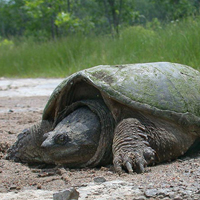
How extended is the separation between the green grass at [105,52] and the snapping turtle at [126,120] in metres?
3.28

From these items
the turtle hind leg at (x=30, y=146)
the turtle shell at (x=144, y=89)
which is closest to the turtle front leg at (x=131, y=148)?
the turtle shell at (x=144, y=89)

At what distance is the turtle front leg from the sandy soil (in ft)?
0.19

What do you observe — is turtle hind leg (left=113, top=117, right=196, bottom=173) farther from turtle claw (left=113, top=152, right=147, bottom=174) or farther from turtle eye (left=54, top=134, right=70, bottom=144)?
turtle eye (left=54, top=134, right=70, bottom=144)

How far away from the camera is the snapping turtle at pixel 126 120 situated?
2.06m

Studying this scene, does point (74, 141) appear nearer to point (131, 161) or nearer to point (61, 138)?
point (61, 138)

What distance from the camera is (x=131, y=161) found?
188cm

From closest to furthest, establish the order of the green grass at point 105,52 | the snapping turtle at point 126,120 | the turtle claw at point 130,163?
the turtle claw at point 130,163
the snapping turtle at point 126,120
the green grass at point 105,52

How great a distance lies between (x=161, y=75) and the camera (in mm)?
2295

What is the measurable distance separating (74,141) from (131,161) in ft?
Result: 1.30

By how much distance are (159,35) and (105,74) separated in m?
5.29

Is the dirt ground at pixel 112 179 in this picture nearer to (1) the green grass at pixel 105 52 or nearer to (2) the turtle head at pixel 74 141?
(2) the turtle head at pixel 74 141

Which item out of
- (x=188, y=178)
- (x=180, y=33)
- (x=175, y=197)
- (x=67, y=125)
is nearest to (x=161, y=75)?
(x=67, y=125)

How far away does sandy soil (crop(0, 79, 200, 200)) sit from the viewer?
147 centimetres

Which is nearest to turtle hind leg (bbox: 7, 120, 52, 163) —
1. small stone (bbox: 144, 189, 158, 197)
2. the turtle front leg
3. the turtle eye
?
the turtle eye
